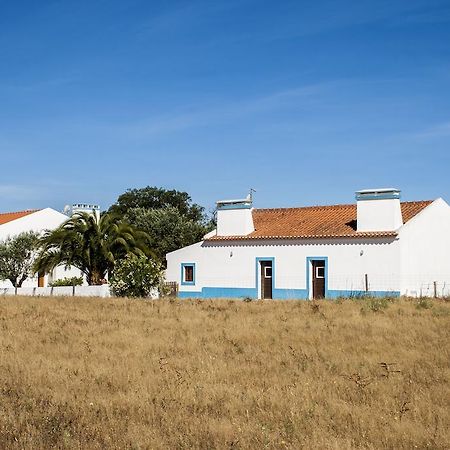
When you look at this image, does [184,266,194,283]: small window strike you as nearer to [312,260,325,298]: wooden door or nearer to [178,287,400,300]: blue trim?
[178,287,400,300]: blue trim

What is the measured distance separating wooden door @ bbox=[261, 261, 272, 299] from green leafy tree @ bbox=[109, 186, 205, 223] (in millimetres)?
29771

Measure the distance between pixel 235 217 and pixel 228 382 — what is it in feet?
95.7

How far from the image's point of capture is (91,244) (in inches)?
1399

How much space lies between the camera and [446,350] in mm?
13398

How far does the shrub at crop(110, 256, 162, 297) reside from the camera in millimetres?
33656

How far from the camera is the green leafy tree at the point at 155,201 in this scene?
67562 millimetres

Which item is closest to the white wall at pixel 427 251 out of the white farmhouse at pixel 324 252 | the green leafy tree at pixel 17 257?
the white farmhouse at pixel 324 252

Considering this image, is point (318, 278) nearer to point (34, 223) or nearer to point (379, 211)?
point (379, 211)

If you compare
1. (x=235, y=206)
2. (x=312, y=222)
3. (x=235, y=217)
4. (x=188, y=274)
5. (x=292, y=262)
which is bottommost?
(x=188, y=274)

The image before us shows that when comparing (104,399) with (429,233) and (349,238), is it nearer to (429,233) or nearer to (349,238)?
(349,238)

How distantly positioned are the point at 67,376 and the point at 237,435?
4.55 meters

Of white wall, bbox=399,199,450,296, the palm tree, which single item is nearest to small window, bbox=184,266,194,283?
the palm tree

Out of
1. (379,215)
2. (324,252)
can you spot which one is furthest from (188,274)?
(379,215)

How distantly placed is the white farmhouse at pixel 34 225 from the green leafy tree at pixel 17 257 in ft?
3.61
